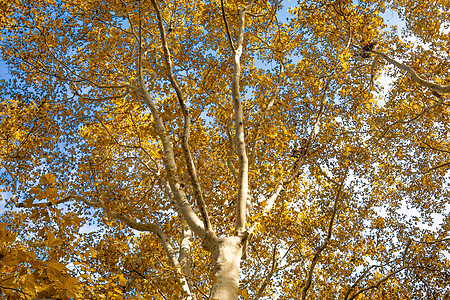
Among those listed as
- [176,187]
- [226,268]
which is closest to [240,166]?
[176,187]

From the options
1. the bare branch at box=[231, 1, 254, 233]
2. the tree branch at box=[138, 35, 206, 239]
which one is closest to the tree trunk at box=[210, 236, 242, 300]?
the bare branch at box=[231, 1, 254, 233]

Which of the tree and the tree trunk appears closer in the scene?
the tree trunk

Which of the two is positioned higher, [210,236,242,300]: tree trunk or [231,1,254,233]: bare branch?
[231,1,254,233]: bare branch

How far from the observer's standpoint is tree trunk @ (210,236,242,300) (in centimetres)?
354

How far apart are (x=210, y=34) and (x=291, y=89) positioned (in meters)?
4.12

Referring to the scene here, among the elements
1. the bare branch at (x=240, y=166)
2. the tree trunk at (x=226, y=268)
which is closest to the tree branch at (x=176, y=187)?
the tree trunk at (x=226, y=268)

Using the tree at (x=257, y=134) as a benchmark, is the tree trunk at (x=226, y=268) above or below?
below

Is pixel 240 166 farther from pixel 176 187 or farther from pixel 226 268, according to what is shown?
pixel 226 268

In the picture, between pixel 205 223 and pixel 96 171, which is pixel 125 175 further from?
pixel 205 223

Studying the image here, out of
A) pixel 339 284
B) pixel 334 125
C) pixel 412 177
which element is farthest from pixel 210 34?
pixel 339 284

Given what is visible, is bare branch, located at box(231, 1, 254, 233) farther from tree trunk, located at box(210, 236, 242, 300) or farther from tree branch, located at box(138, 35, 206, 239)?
tree branch, located at box(138, 35, 206, 239)

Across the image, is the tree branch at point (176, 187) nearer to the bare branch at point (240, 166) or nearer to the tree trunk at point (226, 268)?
the tree trunk at point (226, 268)

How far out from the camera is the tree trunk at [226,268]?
11.6 feet

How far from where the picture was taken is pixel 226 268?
12.6 ft
